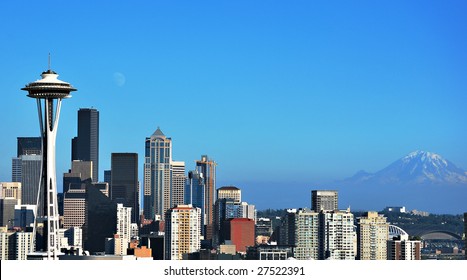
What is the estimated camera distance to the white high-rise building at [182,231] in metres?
50.5

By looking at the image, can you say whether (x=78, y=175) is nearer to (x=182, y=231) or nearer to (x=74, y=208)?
(x=74, y=208)

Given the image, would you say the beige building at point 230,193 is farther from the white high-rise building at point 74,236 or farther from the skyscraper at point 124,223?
the white high-rise building at point 74,236

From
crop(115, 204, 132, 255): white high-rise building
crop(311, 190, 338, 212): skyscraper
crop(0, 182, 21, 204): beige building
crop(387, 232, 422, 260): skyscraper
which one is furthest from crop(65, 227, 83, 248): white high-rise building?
crop(387, 232, 422, 260): skyscraper

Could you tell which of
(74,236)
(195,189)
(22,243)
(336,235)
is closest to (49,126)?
(22,243)

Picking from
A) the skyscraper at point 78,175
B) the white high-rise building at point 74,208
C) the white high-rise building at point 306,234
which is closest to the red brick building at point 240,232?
the white high-rise building at point 306,234

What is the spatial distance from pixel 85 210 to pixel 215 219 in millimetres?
9687

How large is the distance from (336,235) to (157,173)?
2801 cm

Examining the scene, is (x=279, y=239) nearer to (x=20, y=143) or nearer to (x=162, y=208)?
(x=162, y=208)

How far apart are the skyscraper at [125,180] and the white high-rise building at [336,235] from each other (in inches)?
827

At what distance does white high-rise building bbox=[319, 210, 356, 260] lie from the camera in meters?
48.4

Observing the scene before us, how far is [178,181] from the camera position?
75.1m

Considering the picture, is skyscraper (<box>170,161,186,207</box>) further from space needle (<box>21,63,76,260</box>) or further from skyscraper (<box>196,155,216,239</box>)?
space needle (<box>21,63,76,260</box>)
